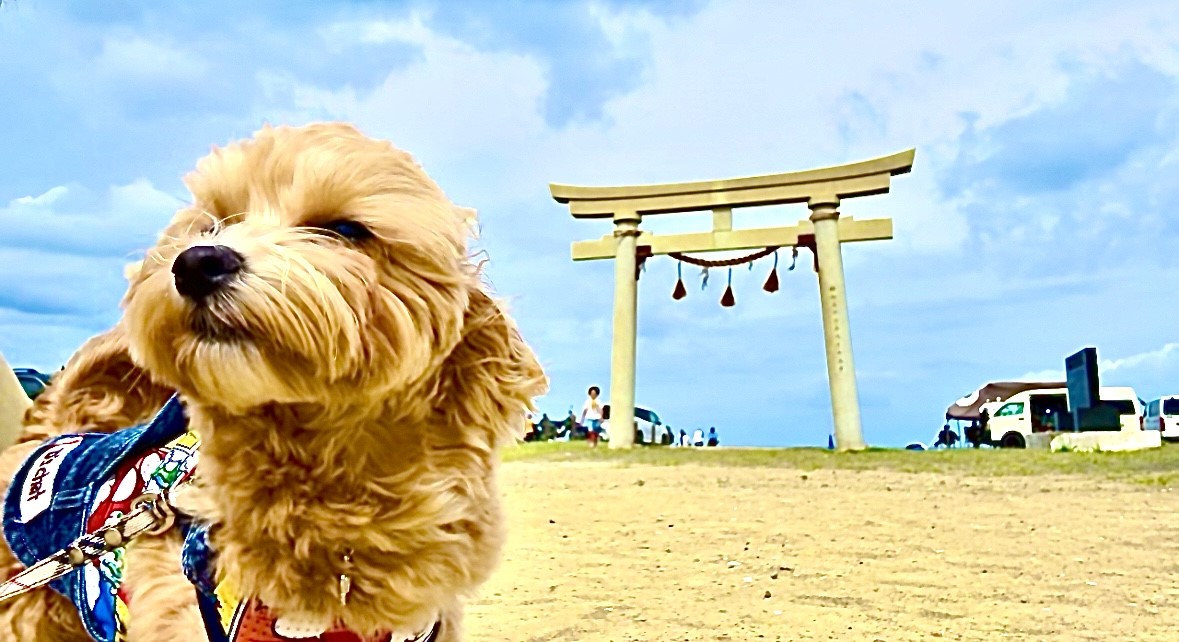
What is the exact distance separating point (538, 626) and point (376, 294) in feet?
9.04

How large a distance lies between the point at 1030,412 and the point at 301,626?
21953 millimetres

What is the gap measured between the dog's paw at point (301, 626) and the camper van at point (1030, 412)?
761 inches

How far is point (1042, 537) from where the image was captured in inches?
253

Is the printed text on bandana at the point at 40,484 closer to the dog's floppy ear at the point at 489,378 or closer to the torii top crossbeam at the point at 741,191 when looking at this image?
the dog's floppy ear at the point at 489,378

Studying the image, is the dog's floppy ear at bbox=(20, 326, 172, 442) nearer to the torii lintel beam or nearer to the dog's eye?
the dog's eye

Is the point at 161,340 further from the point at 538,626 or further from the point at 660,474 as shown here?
the point at 660,474

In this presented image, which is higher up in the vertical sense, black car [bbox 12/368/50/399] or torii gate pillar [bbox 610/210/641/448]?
torii gate pillar [bbox 610/210/641/448]

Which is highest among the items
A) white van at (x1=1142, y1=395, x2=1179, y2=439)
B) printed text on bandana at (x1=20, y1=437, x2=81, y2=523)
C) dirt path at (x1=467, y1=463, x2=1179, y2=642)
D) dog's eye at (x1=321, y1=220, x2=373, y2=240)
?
white van at (x1=1142, y1=395, x2=1179, y2=439)

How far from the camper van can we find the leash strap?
763 inches

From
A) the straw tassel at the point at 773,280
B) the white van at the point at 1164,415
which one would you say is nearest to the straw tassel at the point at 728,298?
the straw tassel at the point at 773,280

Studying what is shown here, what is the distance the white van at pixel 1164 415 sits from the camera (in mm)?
20552

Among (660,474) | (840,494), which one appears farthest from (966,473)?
(660,474)

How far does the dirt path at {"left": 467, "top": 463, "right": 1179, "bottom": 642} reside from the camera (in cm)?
415

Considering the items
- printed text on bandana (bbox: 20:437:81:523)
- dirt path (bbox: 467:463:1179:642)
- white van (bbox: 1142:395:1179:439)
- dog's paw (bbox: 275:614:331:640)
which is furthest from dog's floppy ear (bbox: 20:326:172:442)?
white van (bbox: 1142:395:1179:439)
